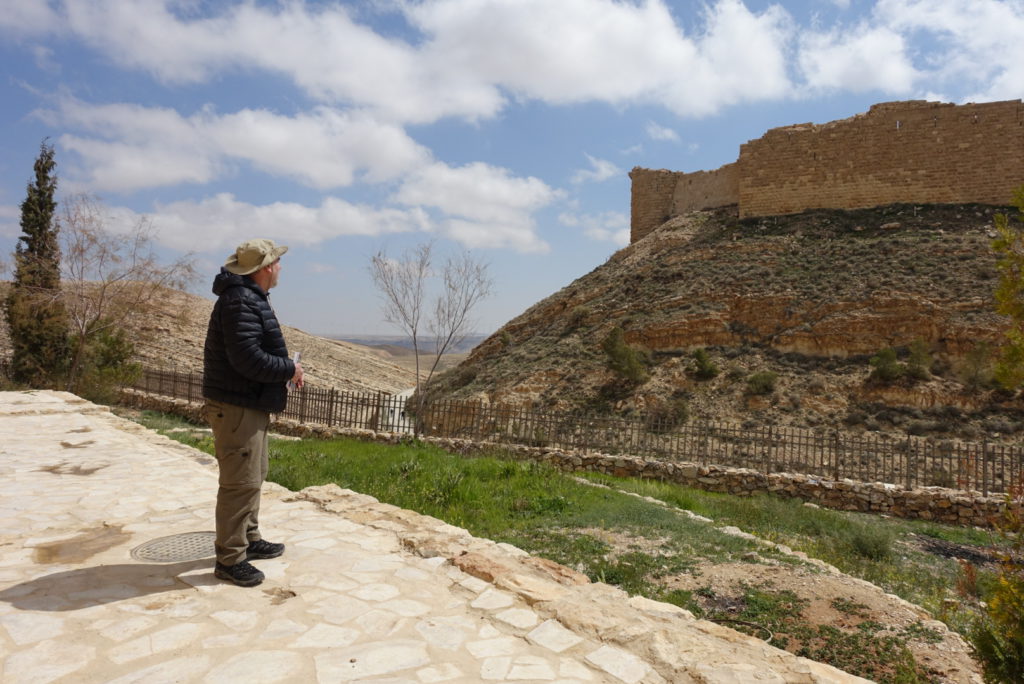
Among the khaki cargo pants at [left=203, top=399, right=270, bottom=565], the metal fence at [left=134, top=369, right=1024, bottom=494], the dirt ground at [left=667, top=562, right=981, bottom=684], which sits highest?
the khaki cargo pants at [left=203, top=399, right=270, bottom=565]

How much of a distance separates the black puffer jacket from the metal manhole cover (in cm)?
103

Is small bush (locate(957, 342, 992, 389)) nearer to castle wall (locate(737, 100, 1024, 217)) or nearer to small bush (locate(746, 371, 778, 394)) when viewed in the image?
small bush (locate(746, 371, 778, 394))

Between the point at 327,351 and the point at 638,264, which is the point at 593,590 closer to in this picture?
the point at 638,264

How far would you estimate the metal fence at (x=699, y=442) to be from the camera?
10891 millimetres

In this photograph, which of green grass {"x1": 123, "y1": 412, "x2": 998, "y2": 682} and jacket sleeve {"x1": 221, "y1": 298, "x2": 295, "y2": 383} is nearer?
jacket sleeve {"x1": 221, "y1": 298, "x2": 295, "y2": 383}

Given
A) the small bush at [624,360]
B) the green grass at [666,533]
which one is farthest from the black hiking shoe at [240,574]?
the small bush at [624,360]

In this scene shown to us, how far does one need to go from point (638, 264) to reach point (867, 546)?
71.2 ft

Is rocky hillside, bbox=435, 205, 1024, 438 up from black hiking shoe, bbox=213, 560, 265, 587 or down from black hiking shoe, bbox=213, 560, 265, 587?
up

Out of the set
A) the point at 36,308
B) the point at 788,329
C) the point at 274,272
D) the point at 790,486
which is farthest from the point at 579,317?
the point at 274,272

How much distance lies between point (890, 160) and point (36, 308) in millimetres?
30681

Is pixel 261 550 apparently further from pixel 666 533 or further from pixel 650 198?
pixel 650 198

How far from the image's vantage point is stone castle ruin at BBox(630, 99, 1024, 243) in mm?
23781

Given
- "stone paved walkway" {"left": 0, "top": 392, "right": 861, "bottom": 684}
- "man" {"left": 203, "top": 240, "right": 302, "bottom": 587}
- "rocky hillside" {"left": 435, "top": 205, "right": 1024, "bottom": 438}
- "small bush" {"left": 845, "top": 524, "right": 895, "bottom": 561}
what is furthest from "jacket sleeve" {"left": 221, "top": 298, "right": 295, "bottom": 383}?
"rocky hillside" {"left": 435, "top": 205, "right": 1024, "bottom": 438}

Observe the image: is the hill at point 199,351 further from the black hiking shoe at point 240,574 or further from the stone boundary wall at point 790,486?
the black hiking shoe at point 240,574
